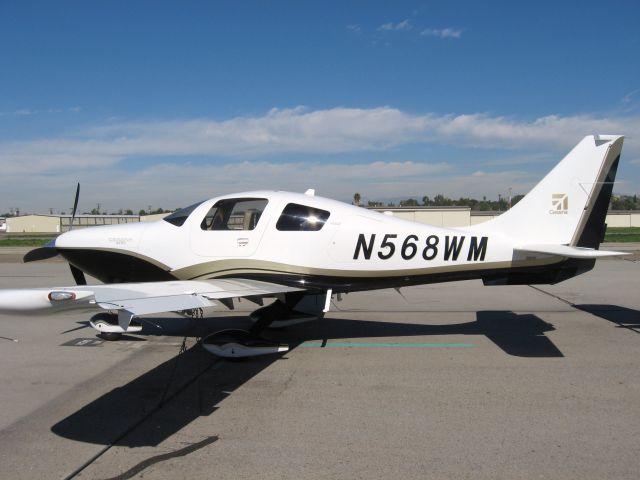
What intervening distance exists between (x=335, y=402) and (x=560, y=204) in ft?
14.8

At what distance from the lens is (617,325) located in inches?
316

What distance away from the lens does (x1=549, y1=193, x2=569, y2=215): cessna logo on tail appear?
690 centimetres

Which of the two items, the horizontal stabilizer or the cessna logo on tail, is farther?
the cessna logo on tail

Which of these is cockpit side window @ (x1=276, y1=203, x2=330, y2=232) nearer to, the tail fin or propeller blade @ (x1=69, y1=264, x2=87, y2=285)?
the tail fin

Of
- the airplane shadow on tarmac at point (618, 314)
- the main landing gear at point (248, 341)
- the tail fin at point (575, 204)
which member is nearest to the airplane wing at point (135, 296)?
the main landing gear at point (248, 341)

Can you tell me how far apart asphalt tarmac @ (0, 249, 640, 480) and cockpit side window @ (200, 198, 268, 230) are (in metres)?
1.80

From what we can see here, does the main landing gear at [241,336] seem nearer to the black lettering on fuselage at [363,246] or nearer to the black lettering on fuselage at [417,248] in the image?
the black lettering on fuselage at [363,246]

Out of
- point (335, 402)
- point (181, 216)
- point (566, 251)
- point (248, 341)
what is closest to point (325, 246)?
point (248, 341)

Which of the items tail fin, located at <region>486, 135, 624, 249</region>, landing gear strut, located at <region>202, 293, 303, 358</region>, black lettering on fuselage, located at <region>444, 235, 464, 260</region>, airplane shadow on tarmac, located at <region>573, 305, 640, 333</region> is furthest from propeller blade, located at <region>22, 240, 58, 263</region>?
airplane shadow on tarmac, located at <region>573, 305, 640, 333</region>

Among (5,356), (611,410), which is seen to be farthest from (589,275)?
(5,356)

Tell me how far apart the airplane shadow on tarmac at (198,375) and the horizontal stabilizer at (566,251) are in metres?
1.37

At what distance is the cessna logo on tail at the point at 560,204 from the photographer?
272 inches

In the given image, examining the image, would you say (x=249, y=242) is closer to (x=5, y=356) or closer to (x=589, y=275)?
(x=5, y=356)

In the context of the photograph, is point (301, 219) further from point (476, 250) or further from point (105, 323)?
point (105, 323)
